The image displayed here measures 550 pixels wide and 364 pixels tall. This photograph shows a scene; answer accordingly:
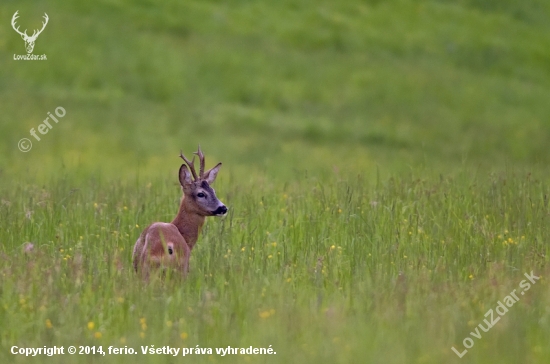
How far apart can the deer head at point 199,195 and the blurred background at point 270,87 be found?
23.1ft

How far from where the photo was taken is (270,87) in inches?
792

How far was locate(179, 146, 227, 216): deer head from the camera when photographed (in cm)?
705

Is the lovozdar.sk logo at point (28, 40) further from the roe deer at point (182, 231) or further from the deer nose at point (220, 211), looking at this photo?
the deer nose at point (220, 211)

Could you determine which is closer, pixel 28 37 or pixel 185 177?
pixel 185 177

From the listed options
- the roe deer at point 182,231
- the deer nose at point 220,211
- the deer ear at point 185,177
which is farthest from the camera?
the deer ear at point 185,177

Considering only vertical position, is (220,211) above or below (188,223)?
above

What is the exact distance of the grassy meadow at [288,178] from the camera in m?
5.25

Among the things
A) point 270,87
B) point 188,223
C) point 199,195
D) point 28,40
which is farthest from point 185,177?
point 28,40

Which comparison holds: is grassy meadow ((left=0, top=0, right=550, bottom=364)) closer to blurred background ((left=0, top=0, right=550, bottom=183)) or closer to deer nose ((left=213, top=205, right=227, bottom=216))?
blurred background ((left=0, top=0, right=550, bottom=183))

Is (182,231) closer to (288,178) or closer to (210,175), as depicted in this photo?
(210,175)

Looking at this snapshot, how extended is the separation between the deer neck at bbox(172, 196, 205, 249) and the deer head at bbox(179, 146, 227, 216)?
1.0 inches

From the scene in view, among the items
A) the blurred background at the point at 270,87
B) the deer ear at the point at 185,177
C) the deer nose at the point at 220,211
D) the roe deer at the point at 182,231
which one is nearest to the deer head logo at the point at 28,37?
the blurred background at the point at 270,87

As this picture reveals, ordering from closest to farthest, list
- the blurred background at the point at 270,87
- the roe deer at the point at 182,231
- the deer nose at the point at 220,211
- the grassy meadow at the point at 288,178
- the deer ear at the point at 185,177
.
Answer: the grassy meadow at the point at 288,178
the roe deer at the point at 182,231
the deer nose at the point at 220,211
the deer ear at the point at 185,177
the blurred background at the point at 270,87

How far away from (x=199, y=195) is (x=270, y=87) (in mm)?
13274
